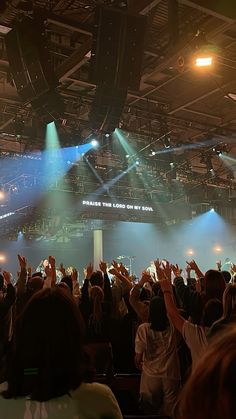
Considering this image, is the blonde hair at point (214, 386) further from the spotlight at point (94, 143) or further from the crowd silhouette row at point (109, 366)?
the spotlight at point (94, 143)

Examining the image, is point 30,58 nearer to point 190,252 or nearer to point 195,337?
point 195,337

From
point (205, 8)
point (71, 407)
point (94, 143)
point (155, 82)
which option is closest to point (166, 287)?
point (71, 407)

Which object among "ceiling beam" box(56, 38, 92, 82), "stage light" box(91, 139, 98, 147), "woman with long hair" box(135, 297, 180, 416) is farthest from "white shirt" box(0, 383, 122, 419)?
"stage light" box(91, 139, 98, 147)

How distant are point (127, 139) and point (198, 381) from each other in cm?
1057

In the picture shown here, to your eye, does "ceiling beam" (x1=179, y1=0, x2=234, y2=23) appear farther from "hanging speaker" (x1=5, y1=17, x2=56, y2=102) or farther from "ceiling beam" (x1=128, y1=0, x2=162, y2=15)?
"hanging speaker" (x1=5, y1=17, x2=56, y2=102)

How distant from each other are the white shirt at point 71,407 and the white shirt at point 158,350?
1.94 meters

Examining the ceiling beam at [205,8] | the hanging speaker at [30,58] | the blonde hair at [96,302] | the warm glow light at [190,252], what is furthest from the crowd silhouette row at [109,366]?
the warm glow light at [190,252]

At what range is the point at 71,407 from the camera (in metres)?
1.34

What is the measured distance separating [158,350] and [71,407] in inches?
79.4

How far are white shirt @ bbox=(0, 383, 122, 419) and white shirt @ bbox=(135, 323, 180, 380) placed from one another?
6.36ft

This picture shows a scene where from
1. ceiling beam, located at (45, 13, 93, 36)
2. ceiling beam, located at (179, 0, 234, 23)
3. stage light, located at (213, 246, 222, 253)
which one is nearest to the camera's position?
ceiling beam, located at (179, 0, 234, 23)

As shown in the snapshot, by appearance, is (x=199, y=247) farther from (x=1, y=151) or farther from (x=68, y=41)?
(x=68, y=41)

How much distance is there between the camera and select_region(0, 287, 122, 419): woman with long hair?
1.34m

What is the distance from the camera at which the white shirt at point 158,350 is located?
10.6 feet
